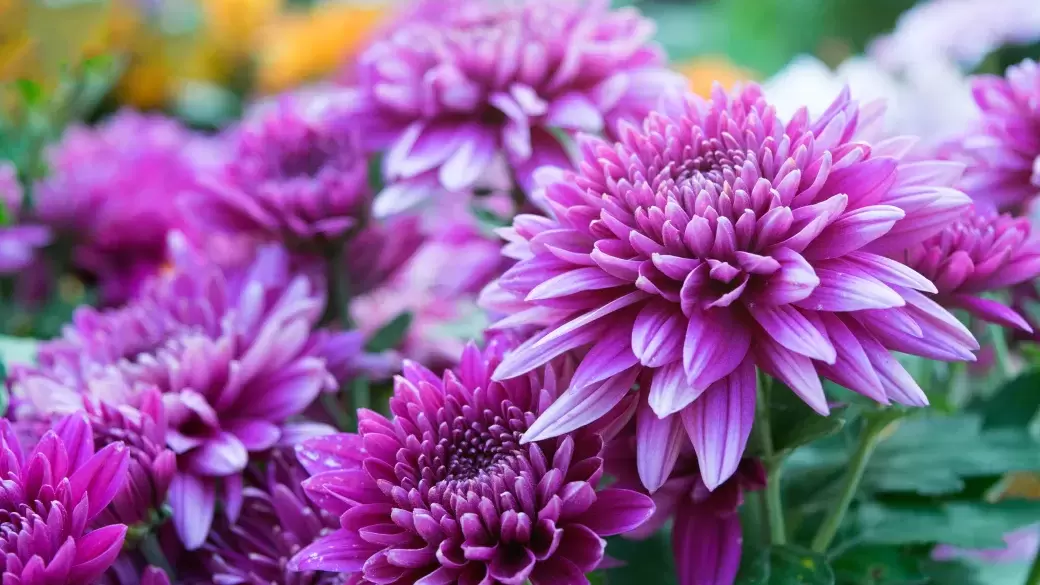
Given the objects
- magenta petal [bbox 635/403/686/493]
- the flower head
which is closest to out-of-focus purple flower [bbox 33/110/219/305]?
the flower head

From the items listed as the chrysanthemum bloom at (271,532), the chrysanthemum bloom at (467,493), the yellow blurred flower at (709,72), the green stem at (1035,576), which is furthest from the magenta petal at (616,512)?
the yellow blurred flower at (709,72)

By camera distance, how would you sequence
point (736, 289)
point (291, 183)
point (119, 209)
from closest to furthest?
1. point (736, 289)
2. point (291, 183)
3. point (119, 209)

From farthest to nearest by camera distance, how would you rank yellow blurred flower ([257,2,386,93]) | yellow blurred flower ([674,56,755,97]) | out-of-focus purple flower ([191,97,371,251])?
yellow blurred flower ([257,2,386,93]) < yellow blurred flower ([674,56,755,97]) < out-of-focus purple flower ([191,97,371,251])

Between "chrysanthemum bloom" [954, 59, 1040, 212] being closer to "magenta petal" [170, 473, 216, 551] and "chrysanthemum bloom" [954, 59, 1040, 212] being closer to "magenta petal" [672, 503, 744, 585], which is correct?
"magenta petal" [672, 503, 744, 585]

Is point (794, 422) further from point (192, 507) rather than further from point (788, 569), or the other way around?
point (192, 507)

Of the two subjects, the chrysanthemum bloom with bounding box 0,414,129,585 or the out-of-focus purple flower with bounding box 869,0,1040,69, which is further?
the out-of-focus purple flower with bounding box 869,0,1040,69

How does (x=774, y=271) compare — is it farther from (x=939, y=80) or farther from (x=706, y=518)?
(x=939, y=80)

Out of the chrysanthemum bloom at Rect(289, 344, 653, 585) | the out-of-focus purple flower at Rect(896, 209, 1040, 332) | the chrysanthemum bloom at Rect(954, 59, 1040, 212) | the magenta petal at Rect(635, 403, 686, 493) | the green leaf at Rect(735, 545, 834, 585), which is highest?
the chrysanthemum bloom at Rect(954, 59, 1040, 212)

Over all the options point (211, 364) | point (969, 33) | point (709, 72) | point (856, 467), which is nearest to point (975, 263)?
point (856, 467)
